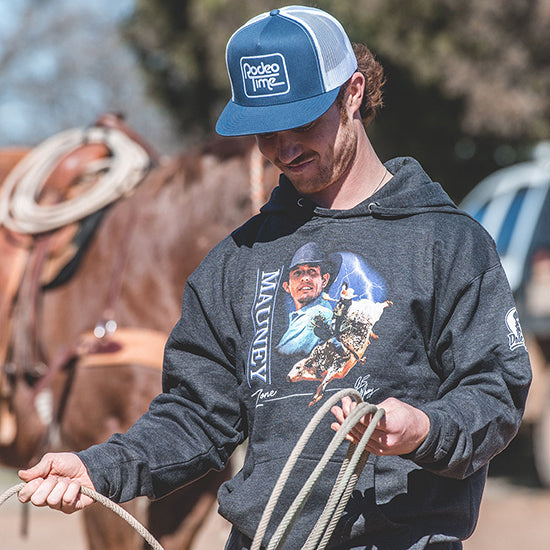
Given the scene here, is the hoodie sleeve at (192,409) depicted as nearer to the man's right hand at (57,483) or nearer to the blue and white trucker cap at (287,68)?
the man's right hand at (57,483)

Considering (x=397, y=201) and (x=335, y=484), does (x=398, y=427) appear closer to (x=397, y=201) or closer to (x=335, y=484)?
(x=335, y=484)

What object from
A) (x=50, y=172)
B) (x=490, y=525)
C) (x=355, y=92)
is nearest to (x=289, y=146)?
(x=355, y=92)

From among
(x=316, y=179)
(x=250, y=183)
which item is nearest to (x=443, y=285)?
(x=316, y=179)

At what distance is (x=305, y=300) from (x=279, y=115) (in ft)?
1.05

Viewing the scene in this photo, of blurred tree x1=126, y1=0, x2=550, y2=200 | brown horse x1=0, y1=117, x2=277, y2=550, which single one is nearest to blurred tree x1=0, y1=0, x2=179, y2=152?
blurred tree x1=126, y1=0, x2=550, y2=200

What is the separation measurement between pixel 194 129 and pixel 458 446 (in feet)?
28.1

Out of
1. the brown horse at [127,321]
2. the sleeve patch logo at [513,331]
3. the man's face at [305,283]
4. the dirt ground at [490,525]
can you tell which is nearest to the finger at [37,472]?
the man's face at [305,283]

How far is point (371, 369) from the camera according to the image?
55.7 inches

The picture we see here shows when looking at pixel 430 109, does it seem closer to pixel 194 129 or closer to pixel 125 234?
pixel 194 129

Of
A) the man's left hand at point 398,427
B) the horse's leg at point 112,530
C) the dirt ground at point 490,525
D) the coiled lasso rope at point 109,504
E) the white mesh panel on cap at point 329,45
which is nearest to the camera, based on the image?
the man's left hand at point 398,427

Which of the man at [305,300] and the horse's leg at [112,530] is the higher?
the man at [305,300]

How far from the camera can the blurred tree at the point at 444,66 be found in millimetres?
7586

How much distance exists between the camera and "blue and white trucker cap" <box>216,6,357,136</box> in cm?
147

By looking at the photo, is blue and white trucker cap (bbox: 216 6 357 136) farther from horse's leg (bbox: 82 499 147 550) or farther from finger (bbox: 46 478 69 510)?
horse's leg (bbox: 82 499 147 550)
